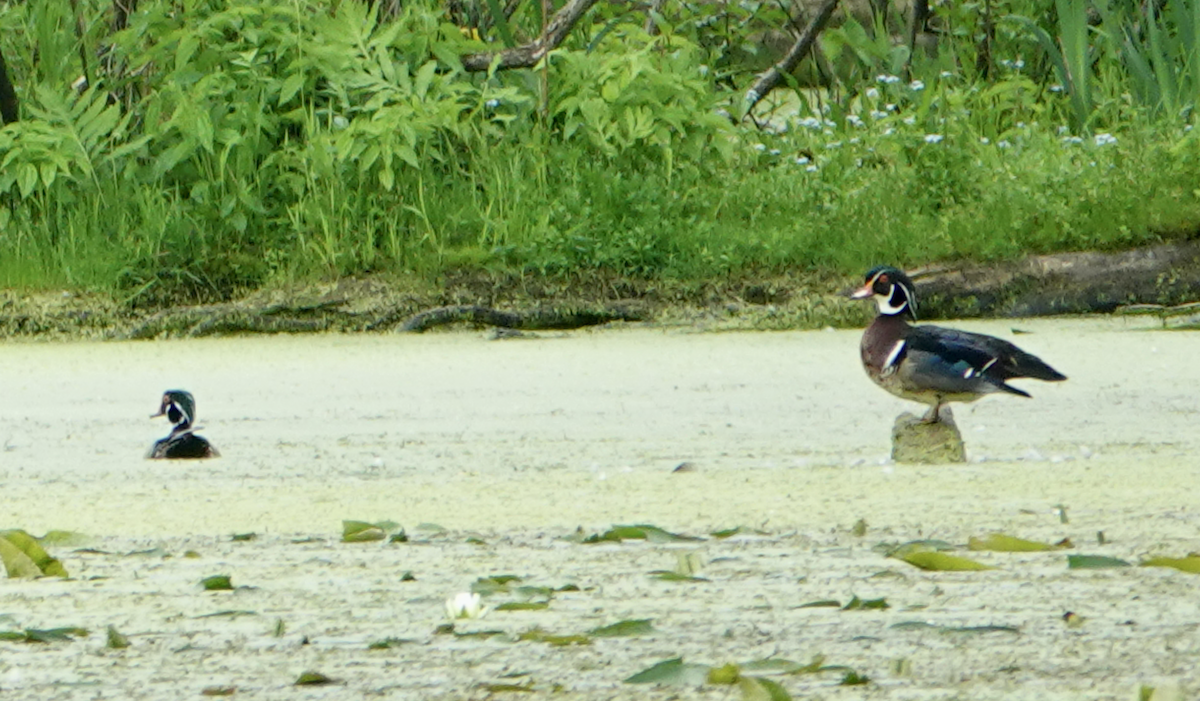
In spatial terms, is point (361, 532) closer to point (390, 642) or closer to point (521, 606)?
point (521, 606)

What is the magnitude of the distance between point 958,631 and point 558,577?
773mm

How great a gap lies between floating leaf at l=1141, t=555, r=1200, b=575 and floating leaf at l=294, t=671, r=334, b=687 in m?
1.44

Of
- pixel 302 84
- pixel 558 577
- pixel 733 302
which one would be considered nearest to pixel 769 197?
pixel 733 302

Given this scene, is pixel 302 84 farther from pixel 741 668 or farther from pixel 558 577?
pixel 741 668

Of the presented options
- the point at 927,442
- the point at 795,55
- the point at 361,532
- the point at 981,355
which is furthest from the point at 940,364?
the point at 795,55

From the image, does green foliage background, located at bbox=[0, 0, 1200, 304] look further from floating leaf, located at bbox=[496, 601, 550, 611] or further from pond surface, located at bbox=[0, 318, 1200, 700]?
floating leaf, located at bbox=[496, 601, 550, 611]

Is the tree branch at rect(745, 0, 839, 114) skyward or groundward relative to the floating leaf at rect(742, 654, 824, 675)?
skyward

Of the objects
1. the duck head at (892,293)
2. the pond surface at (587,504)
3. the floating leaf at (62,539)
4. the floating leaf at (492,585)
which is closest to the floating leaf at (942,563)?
the pond surface at (587,504)

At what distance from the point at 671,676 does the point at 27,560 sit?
4.69 ft

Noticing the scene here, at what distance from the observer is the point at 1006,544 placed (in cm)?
349

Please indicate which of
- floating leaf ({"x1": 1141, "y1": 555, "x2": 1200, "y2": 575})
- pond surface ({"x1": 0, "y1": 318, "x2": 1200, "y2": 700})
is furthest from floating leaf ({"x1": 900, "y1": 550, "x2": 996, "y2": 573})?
floating leaf ({"x1": 1141, "y1": 555, "x2": 1200, "y2": 575})

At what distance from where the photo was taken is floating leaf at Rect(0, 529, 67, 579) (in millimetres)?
3390

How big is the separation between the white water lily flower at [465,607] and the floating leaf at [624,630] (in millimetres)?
207

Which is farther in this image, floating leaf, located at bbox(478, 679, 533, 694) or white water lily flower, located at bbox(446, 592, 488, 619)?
white water lily flower, located at bbox(446, 592, 488, 619)
